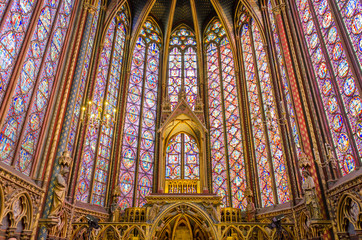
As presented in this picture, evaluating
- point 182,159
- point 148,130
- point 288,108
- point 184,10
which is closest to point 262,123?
point 288,108

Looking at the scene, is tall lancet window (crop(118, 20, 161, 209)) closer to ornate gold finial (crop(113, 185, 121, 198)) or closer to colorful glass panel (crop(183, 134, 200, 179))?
ornate gold finial (crop(113, 185, 121, 198))

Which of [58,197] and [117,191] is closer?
[58,197]

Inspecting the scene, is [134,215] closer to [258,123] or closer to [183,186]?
[183,186]

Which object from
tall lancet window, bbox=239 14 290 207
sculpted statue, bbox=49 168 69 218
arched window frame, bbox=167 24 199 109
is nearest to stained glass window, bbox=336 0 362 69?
tall lancet window, bbox=239 14 290 207

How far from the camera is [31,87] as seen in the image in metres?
9.16

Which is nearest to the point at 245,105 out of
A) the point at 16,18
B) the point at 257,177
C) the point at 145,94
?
the point at 257,177

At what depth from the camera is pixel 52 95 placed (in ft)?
34.4

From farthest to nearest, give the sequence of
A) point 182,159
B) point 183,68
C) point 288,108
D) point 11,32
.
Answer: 1. point 183,68
2. point 182,159
3. point 288,108
4. point 11,32

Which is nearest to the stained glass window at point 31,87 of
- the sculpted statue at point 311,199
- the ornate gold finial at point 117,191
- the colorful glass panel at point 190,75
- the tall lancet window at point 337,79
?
the ornate gold finial at point 117,191

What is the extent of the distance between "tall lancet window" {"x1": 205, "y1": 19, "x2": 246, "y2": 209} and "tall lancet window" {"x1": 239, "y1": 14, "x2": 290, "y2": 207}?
121 centimetres

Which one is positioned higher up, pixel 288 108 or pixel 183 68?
pixel 183 68

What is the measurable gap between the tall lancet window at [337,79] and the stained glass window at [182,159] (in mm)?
8326

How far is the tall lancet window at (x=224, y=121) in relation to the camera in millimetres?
15875

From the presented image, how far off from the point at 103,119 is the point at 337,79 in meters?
9.61
